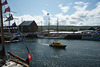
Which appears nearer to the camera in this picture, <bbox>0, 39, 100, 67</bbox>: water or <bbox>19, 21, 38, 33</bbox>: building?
<bbox>0, 39, 100, 67</bbox>: water

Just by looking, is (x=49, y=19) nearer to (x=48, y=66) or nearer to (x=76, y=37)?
(x=76, y=37)

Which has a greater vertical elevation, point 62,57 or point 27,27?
point 27,27

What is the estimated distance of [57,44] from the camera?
169ft

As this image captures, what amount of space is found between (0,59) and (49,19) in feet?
308

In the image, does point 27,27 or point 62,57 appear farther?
point 27,27

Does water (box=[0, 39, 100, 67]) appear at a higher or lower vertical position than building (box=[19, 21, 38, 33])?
lower

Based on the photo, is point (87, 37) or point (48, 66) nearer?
point (48, 66)

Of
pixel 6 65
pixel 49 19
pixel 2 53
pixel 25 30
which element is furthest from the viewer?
pixel 25 30

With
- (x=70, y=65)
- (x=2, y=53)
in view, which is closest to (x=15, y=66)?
(x=2, y=53)

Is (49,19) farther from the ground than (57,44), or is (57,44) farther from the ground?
(49,19)

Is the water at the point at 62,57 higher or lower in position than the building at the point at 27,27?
lower

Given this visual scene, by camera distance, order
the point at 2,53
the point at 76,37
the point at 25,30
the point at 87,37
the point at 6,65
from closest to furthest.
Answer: the point at 6,65, the point at 2,53, the point at 87,37, the point at 76,37, the point at 25,30

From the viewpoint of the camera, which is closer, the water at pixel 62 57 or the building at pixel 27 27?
the water at pixel 62 57

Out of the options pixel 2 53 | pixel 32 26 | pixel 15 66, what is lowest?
pixel 15 66
